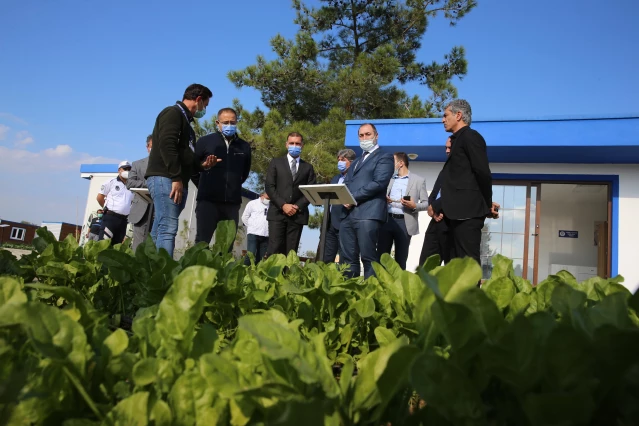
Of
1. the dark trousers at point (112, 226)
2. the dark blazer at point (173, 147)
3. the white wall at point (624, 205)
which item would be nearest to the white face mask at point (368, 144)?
the dark blazer at point (173, 147)

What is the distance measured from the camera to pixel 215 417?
0.73 m

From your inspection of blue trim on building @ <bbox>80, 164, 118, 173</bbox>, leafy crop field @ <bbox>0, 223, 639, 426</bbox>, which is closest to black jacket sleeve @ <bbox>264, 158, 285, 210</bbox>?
leafy crop field @ <bbox>0, 223, 639, 426</bbox>

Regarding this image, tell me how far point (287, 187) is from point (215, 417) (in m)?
5.24

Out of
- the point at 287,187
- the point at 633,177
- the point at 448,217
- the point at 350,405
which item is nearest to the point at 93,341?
the point at 350,405

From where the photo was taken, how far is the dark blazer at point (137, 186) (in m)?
5.43

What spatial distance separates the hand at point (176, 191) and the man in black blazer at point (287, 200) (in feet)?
5.52

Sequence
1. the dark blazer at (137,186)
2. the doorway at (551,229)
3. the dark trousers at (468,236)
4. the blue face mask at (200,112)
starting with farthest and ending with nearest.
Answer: the doorway at (551,229)
the dark blazer at (137,186)
the blue face mask at (200,112)
the dark trousers at (468,236)

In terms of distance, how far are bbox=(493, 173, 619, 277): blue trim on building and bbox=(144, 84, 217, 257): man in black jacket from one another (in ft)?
27.1

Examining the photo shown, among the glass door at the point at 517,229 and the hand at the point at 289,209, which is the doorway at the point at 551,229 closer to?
the glass door at the point at 517,229

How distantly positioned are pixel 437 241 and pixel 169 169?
2.66 meters

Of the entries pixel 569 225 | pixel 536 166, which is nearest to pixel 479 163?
pixel 536 166

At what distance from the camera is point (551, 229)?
1733 cm

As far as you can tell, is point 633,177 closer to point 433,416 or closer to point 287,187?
point 287,187

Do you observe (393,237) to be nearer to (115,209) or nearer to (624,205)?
(115,209)
